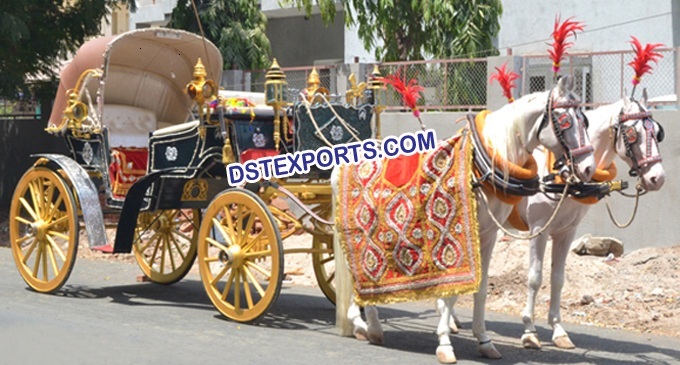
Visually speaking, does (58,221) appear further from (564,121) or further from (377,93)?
(564,121)

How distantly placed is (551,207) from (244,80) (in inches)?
408

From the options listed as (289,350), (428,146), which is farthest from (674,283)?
(289,350)

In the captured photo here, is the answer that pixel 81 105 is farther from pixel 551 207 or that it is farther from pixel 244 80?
pixel 244 80

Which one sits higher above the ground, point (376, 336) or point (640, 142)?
point (640, 142)

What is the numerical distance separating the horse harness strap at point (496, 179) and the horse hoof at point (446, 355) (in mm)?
1182

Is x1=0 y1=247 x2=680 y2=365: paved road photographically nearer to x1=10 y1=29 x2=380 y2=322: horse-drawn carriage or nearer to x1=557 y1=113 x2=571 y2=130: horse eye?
x1=10 y1=29 x2=380 y2=322: horse-drawn carriage

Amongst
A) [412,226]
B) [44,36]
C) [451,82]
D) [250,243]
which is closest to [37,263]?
[250,243]

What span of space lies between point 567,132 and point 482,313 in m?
1.51

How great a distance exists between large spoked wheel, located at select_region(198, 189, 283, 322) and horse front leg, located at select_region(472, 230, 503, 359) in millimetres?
1636

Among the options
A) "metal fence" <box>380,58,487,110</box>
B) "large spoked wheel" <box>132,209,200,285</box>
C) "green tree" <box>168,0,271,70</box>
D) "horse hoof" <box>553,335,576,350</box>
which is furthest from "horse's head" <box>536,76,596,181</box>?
"green tree" <box>168,0,271,70</box>

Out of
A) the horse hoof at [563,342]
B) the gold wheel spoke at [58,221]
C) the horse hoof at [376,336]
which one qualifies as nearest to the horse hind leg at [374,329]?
the horse hoof at [376,336]

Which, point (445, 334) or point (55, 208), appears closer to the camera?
point (445, 334)

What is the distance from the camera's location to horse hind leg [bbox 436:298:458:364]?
7648 millimetres

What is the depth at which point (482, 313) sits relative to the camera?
8070 millimetres
